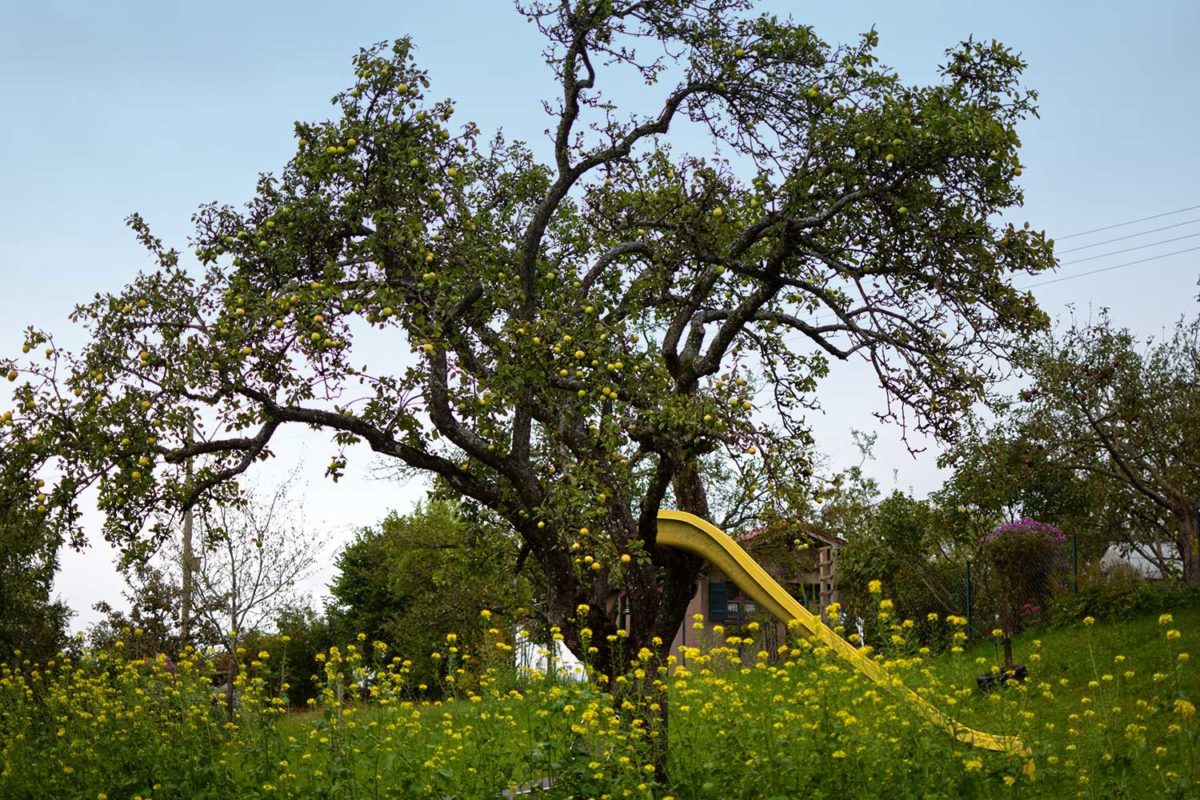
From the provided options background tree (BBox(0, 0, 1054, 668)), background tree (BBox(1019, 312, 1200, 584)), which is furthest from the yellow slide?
background tree (BBox(1019, 312, 1200, 584))

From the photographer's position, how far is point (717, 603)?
2888cm

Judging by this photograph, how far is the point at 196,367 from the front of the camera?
36.6 feet

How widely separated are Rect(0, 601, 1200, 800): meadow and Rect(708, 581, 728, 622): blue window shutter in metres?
14.9

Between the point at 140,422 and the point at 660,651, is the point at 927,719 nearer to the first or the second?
the point at 660,651

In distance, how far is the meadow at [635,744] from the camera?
9289 millimetres

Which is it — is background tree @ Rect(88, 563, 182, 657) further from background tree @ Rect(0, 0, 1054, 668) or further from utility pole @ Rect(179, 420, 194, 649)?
background tree @ Rect(0, 0, 1054, 668)

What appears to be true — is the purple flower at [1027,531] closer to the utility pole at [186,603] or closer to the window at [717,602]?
the window at [717,602]

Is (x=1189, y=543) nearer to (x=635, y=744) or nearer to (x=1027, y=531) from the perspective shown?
(x=1027, y=531)

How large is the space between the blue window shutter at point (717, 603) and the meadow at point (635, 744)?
1488cm

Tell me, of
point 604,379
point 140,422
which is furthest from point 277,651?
point 604,379

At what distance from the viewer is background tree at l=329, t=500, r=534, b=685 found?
23812 mm

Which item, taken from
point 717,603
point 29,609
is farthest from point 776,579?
point 29,609

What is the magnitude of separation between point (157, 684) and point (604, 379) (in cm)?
781

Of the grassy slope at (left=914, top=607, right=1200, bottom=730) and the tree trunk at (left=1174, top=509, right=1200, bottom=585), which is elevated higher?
the tree trunk at (left=1174, top=509, right=1200, bottom=585)
